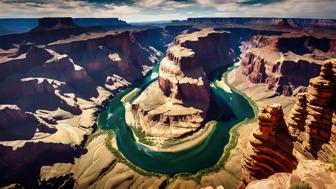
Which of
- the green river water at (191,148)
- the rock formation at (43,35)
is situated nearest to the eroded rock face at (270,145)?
the green river water at (191,148)

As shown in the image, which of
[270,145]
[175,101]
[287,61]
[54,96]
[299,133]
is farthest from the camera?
[287,61]

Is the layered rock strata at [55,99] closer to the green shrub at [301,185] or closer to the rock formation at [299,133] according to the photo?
the rock formation at [299,133]

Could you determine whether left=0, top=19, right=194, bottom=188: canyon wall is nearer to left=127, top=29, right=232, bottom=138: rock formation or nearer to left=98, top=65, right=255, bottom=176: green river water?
left=98, top=65, right=255, bottom=176: green river water

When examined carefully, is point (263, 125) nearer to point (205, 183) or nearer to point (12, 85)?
point (205, 183)

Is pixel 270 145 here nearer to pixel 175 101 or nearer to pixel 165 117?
pixel 165 117

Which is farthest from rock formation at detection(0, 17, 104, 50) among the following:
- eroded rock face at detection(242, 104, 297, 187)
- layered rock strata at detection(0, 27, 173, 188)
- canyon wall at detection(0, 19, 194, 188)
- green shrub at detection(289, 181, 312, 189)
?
green shrub at detection(289, 181, 312, 189)

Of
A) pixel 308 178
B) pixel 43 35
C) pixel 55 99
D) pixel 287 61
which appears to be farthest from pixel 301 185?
pixel 43 35

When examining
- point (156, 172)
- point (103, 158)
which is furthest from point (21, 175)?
→ point (156, 172)
